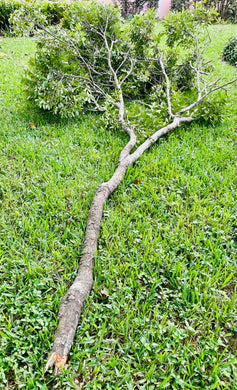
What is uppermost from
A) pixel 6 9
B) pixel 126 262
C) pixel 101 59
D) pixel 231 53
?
pixel 6 9

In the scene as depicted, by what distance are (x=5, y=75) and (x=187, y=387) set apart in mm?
6295

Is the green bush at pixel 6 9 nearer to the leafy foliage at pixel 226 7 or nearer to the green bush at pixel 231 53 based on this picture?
the green bush at pixel 231 53

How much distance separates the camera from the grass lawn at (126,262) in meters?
1.30

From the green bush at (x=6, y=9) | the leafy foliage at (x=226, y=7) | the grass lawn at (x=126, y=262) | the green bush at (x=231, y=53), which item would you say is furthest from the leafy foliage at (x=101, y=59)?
the leafy foliage at (x=226, y=7)

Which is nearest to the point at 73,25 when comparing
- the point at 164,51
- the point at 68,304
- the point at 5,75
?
the point at 164,51

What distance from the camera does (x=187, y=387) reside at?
123 centimetres

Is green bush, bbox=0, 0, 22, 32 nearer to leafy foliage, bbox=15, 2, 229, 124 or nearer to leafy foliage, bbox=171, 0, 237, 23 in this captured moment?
leafy foliage, bbox=15, 2, 229, 124

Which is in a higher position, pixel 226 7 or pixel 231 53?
pixel 226 7

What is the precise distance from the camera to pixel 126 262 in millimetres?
1839

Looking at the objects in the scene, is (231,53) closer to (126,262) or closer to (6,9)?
(126,262)

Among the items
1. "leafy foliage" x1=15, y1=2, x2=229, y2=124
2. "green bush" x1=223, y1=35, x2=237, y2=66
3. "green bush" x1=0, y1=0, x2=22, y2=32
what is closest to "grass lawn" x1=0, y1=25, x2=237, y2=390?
"leafy foliage" x1=15, y1=2, x2=229, y2=124

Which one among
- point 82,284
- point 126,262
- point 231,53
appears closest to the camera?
point 82,284

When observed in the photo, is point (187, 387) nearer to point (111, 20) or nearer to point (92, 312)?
point (92, 312)

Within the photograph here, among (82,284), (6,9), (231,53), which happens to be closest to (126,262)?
(82,284)
